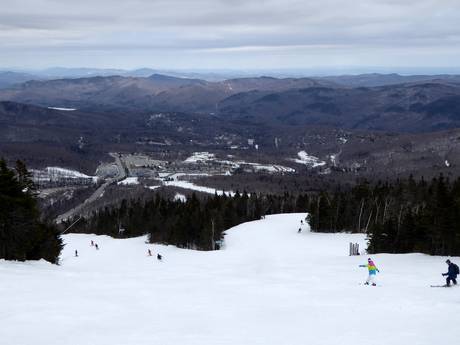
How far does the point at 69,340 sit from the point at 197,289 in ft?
34.7

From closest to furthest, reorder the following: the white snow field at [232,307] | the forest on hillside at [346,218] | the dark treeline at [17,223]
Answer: the white snow field at [232,307] < the dark treeline at [17,223] < the forest on hillside at [346,218]

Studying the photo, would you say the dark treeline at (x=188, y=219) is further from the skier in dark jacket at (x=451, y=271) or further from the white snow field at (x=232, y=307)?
the skier in dark jacket at (x=451, y=271)

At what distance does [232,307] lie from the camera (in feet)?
68.1

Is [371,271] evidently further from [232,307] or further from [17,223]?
[17,223]

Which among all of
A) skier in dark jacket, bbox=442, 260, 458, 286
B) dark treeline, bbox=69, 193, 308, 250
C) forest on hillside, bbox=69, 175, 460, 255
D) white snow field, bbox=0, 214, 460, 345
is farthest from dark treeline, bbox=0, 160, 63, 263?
dark treeline, bbox=69, 193, 308, 250

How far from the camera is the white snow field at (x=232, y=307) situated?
16.1 metres

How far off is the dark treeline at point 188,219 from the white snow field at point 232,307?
119ft

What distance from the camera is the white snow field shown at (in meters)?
16.1

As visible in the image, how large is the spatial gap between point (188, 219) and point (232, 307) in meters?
51.8

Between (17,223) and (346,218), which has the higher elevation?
(17,223)

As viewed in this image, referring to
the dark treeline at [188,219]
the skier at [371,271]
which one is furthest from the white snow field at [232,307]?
the dark treeline at [188,219]

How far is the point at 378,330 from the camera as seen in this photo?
1733cm

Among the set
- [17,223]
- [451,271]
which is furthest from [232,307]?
[17,223]

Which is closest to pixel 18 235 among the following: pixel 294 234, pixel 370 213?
pixel 294 234
